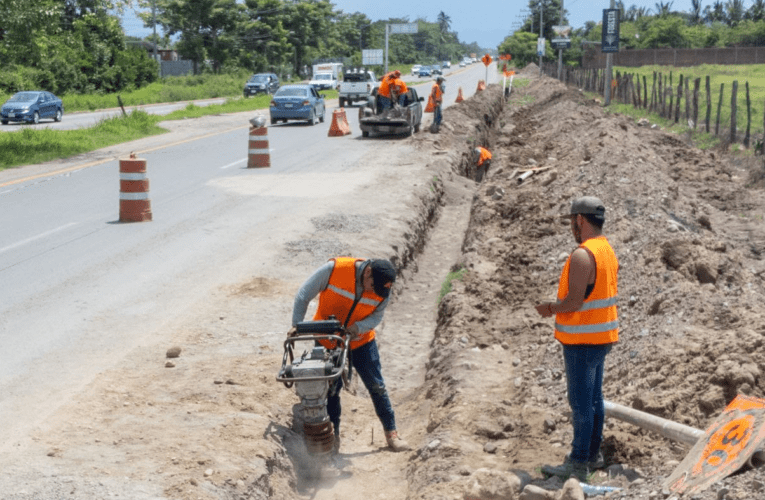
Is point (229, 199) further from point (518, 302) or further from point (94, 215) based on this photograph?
point (518, 302)

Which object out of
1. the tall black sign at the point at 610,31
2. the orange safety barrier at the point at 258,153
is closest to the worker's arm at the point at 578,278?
the orange safety barrier at the point at 258,153

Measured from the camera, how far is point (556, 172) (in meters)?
18.9

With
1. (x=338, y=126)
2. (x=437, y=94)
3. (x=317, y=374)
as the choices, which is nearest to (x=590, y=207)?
(x=317, y=374)

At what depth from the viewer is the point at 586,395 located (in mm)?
6047

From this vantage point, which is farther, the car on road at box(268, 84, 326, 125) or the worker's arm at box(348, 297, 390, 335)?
the car on road at box(268, 84, 326, 125)

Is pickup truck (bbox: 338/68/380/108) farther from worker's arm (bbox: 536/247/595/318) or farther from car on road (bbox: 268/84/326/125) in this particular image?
worker's arm (bbox: 536/247/595/318)

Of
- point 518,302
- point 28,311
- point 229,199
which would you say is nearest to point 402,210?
point 229,199

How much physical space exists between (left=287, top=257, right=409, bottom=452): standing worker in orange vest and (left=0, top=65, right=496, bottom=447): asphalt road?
2.13 m

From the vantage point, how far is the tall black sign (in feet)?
132

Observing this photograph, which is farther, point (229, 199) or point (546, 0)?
point (546, 0)

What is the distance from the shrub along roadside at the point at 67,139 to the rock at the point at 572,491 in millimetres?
19050

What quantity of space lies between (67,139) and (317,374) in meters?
23.0

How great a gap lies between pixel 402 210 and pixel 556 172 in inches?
183

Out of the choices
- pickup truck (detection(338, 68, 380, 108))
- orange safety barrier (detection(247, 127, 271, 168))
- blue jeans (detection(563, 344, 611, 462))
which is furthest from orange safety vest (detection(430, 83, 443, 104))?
blue jeans (detection(563, 344, 611, 462))
